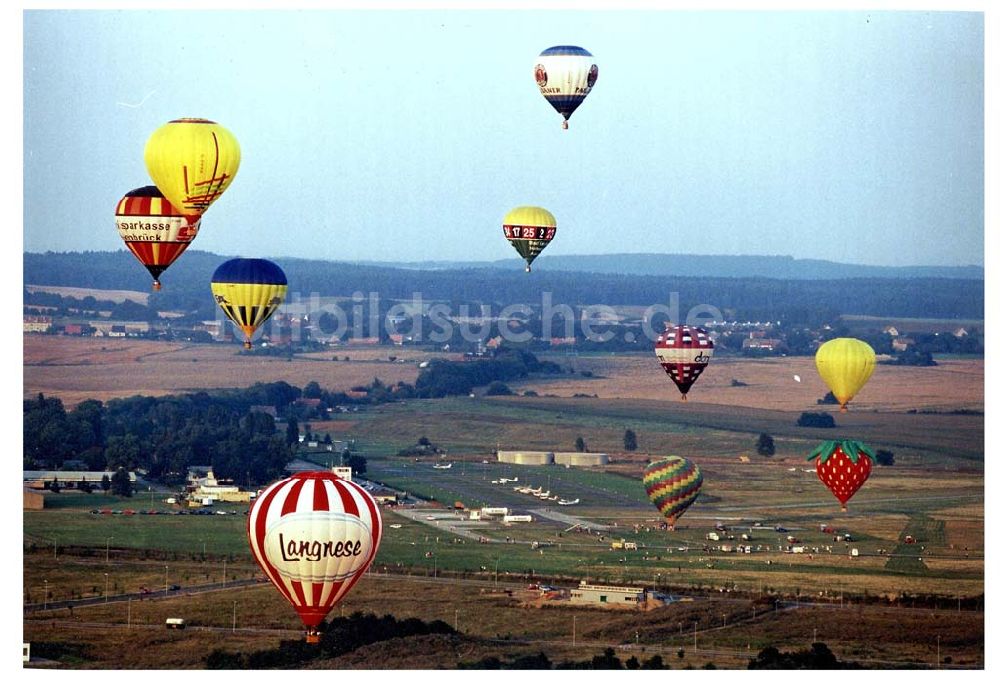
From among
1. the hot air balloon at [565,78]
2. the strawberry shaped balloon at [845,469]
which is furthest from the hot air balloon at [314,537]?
the strawberry shaped balloon at [845,469]

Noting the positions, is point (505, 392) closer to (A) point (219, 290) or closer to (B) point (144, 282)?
(B) point (144, 282)

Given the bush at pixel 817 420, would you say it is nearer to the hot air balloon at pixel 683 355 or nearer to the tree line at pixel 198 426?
the tree line at pixel 198 426

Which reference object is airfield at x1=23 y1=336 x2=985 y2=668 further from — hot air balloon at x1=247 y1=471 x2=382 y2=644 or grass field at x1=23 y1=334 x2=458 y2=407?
hot air balloon at x1=247 y1=471 x2=382 y2=644

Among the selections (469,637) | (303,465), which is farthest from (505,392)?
(469,637)

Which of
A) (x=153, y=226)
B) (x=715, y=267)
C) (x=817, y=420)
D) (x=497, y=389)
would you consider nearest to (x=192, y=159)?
(x=153, y=226)

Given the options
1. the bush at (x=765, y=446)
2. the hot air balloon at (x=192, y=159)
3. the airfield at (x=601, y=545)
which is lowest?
the airfield at (x=601, y=545)

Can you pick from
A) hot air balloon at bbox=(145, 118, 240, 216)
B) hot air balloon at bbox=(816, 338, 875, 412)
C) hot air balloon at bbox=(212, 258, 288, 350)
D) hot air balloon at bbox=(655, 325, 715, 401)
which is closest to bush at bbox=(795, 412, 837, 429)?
hot air balloon at bbox=(816, 338, 875, 412)
